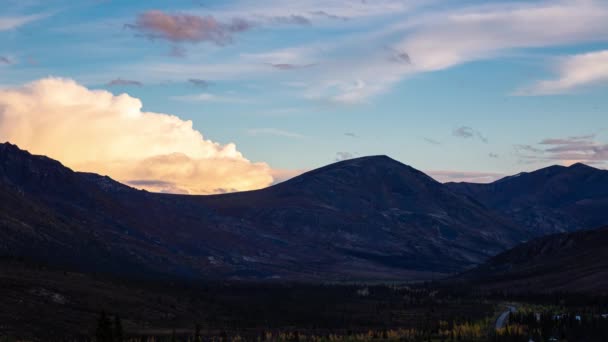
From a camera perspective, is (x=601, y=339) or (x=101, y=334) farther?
(x=601, y=339)

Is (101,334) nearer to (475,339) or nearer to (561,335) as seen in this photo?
(475,339)

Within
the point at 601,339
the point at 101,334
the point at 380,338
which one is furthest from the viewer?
the point at 380,338

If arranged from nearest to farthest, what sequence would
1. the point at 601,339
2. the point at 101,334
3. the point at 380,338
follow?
1. the point at 101,334
2. the point at 601,339
3. the point at 380,338

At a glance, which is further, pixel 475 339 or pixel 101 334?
pixel 475 339

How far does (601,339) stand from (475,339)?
1027 inches

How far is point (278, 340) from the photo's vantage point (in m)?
197

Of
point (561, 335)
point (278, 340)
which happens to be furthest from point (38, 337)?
point (561, 335)

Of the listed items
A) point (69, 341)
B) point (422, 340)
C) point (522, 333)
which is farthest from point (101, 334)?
point (522, 333)

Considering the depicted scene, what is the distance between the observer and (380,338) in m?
196

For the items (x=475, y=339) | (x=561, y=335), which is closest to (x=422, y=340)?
(x=475, y=339)

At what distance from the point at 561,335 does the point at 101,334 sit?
362 feet

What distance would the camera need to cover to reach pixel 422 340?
614 feet

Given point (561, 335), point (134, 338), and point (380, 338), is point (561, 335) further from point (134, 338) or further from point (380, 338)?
point (134, 338)

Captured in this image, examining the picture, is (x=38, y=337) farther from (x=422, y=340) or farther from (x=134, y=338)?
(x=422, y=340)
